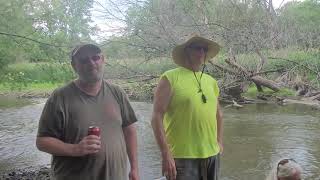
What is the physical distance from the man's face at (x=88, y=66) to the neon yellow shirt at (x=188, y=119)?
0.71 meters

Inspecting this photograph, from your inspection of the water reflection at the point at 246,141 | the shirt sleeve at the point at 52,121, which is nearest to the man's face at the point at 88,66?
the shirt sleeve at the point at 52,121

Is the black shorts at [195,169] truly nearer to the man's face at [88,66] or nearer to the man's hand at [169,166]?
the man's hand at [169,166]

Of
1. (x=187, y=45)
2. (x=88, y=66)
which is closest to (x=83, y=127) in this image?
(x=88, y=66)

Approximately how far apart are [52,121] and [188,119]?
1.04m

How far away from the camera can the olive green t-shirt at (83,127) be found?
255 centimetres

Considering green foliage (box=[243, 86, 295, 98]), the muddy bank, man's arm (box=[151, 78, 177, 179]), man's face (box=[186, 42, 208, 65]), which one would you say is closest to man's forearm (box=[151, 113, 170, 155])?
man's arm (box=[151, 78, 177, 179])

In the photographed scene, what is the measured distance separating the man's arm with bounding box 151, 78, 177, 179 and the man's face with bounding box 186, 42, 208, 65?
298 mm

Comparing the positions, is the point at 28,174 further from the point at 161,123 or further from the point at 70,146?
the point at 70,146

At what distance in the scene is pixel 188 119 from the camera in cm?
322

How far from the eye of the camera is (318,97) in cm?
1402

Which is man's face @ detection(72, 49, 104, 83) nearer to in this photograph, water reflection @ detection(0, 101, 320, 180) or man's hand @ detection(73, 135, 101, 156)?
man's hand @ detection(73, 135, 101, 156)

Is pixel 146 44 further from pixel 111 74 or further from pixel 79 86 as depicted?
pixel 79 86

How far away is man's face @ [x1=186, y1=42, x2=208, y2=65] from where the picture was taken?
338 cm

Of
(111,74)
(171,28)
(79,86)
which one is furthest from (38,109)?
(79,86)
